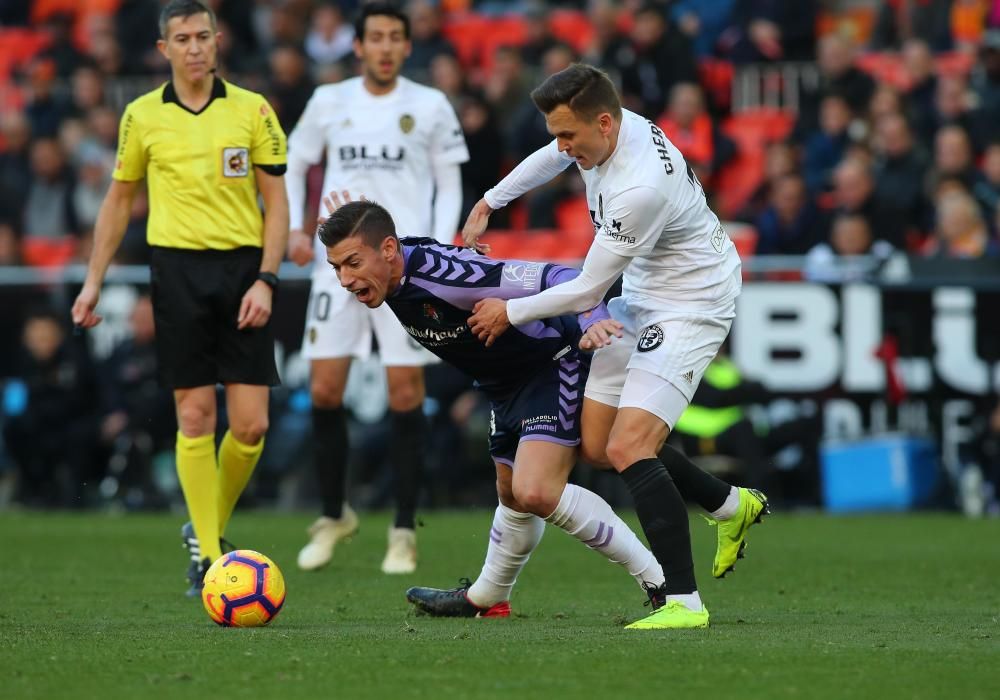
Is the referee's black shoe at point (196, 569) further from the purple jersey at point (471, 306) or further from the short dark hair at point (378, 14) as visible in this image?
the short dark hair at point (378, 14)

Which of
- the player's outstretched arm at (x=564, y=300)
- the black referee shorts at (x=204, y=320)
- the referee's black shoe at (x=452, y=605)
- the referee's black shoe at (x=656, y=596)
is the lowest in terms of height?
the referee's black shoe at (x=452, y=605)

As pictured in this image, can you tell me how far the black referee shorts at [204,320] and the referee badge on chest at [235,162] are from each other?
14.1 inches

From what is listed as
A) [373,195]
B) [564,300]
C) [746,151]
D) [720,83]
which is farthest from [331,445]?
[720,83]

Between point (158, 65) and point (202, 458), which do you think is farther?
point (158, 65)

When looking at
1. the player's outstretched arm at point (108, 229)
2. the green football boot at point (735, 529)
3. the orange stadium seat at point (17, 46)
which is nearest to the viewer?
the green football boot at point (735, 529)

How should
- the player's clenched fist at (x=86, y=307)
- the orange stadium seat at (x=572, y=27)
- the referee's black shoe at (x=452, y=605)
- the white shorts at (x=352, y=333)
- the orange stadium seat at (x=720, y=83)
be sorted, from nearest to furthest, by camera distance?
1. the referee's black shoe at (x=452, y=605)
2. the player's clenched fist at (x=86, y=307)
3. the white shorts at (x=352, y=333)
4. the orange stadium seat at (x=720, y=83)
5. the orange stadium seat at (x=572, y=27)

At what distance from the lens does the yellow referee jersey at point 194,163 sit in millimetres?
7855

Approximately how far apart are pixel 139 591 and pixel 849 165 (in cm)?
786

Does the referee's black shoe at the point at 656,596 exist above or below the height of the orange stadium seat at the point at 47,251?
below

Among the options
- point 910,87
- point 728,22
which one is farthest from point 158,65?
point 910,87

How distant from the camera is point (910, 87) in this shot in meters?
15.3

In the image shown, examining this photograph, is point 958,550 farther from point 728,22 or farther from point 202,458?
point 728,22

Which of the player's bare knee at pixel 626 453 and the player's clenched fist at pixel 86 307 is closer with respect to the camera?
the player's bare knee at pixel 626 453

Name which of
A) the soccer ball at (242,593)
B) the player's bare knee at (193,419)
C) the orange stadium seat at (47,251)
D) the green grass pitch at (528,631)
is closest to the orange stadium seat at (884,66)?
the green grass pitch at (528,631)
